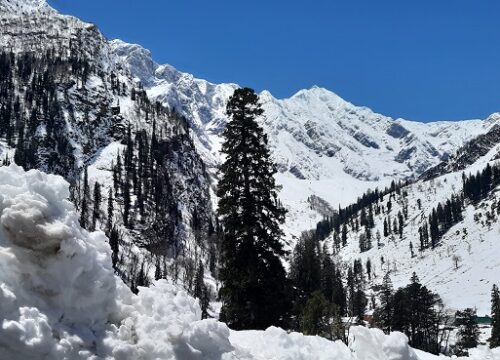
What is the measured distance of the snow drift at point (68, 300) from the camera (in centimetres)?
667

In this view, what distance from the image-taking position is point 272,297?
25.0 meters

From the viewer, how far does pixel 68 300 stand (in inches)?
290

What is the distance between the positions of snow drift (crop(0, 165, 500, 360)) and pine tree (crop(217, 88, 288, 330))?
1636 centimetres

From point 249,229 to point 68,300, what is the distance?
18088 millimetres

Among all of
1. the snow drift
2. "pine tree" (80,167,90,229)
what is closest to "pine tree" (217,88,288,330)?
the snow drift

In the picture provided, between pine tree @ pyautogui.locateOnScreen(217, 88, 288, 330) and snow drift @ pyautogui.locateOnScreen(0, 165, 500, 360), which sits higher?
pine tree @ pyautogui.locateOnScreen(217, 88, 288, 330)

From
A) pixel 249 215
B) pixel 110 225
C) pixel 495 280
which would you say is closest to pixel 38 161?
pixel 110 225

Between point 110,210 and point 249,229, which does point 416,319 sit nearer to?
point 249,229

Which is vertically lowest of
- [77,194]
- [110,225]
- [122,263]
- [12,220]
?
[12,220]

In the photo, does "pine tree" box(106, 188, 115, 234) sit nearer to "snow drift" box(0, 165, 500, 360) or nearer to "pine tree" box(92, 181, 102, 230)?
"pine tree" box(92, 181, 102, 230)

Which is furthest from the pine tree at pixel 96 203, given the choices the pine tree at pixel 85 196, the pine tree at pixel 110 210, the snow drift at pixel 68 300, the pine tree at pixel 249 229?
the snow drift at pixel 68 300

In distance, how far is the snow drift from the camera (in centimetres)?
667

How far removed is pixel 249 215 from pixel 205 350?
702 inches

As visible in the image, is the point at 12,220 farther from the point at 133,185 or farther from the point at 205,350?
the point at 133,185
